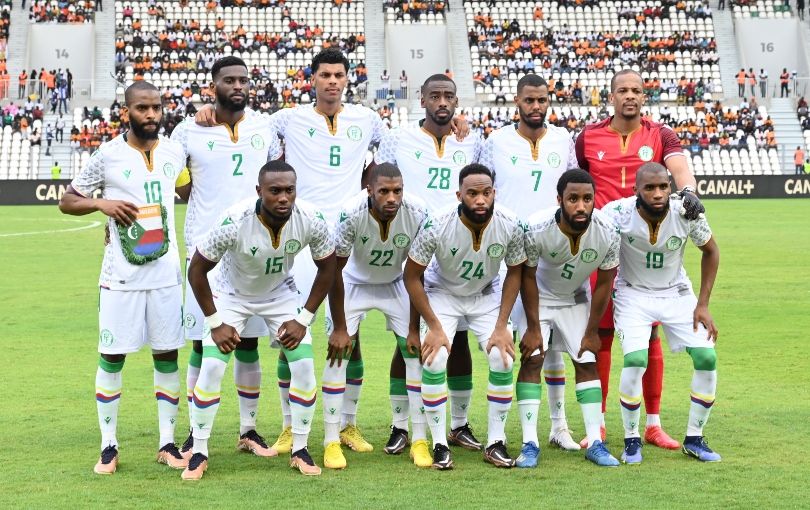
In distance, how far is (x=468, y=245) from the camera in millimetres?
7715

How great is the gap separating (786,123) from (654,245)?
44847 mm

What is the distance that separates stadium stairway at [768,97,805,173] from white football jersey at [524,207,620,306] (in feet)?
131

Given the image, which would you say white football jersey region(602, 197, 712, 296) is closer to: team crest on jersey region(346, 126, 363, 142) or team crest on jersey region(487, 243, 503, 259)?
team crest on jersey region(487, 243, 503, 259)

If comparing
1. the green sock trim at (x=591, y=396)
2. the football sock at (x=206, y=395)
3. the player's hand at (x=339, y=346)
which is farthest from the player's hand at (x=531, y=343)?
the football sock at (x=206, y=395)

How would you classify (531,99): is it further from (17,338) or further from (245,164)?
(17,338)

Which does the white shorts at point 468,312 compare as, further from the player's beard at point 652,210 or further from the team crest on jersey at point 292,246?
the player's beard at point 652,210

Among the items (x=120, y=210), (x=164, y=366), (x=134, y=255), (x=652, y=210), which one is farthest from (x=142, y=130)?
(x=652, y=210)

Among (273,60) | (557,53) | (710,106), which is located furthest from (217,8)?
(710,106)

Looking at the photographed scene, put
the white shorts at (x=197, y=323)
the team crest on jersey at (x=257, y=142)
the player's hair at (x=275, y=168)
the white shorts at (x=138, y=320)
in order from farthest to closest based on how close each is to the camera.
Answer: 1. the team crest on jersey at (x=257, y=142)
2. the white shorts at (x=197, y=323)
3. the white shorts at (x=138, y=320)
4. the player's hair at (x=275, y=168)

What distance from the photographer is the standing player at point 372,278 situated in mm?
7676

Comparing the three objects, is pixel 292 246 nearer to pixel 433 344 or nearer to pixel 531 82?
pixel 433 344

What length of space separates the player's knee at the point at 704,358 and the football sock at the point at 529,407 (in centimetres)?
107

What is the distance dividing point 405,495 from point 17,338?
7835 mm

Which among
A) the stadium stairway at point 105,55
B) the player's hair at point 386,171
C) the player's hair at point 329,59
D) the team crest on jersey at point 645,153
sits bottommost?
the player's hair at point 386,171
